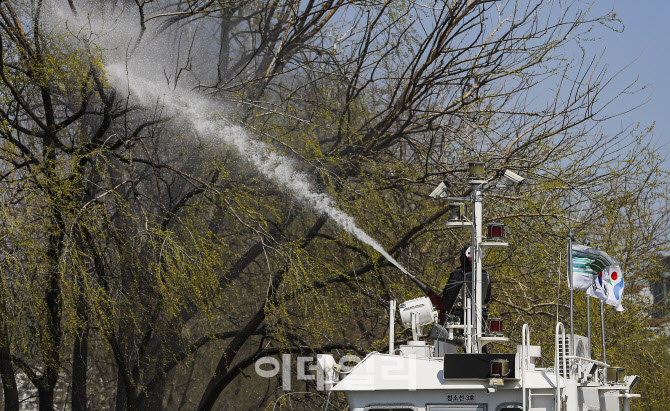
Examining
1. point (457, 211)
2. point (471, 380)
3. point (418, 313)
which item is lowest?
point (471, 380)

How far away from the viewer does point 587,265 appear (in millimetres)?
12688

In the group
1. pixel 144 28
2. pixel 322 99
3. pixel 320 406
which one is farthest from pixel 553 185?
pixel 144 28

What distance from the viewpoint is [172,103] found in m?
16.7

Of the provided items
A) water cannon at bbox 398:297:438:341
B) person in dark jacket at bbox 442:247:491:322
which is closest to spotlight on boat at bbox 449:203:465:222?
person in dark jacket at bbox 442:247:491:322

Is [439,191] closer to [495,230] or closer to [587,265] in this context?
[495,230]

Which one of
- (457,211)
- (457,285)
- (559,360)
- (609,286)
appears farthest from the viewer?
(609,286)

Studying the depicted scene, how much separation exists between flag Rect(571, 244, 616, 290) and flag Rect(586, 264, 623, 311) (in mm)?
1028

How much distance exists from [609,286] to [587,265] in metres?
1.69

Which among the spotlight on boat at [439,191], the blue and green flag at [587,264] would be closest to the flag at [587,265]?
Answer: the blue and green flag at [587,264]

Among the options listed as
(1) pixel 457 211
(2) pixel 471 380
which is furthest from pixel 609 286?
(2) pixel 471 380

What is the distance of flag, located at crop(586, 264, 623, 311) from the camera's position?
13.8 m

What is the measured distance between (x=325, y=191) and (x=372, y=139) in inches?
78.0

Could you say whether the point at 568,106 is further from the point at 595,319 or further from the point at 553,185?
the point at 595,319

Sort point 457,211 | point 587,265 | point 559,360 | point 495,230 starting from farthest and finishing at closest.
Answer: point 587,265, point 457,211, point 495,230, point 559,360
